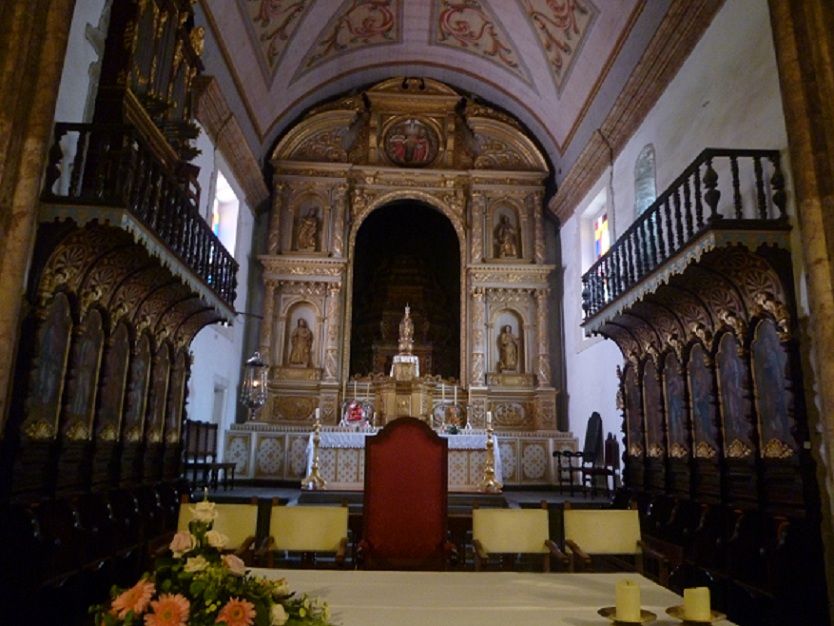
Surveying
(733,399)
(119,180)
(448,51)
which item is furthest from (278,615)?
(448,51)

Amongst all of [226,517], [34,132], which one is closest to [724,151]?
[226,517]

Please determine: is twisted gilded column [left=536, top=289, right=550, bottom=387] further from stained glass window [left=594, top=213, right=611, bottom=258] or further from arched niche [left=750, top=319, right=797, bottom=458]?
arched niche [left=750, top=319, right=797, bottom=458]

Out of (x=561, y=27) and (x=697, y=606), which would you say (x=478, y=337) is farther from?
(x=697, y=606)

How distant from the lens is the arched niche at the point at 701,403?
20.6ft

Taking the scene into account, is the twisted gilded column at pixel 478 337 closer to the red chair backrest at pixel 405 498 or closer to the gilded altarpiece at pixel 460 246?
the gilded altarpiece at pixel 460 246

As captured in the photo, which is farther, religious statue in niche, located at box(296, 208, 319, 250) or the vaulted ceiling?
religious statue in niche, located at box(296, 208, 319, 250)

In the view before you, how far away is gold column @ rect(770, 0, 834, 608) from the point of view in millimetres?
4699

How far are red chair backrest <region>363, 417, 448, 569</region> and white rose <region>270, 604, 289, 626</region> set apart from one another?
8.91 feet

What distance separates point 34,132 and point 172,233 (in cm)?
163

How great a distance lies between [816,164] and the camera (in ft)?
16.3

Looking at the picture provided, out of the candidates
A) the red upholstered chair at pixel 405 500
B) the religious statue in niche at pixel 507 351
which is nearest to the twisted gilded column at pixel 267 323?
the religious statue in niche at pixel 507 351

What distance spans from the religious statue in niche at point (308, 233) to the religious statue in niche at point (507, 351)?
461 centimetres

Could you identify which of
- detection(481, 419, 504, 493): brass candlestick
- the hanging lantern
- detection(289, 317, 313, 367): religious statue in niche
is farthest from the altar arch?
detection(481, 419, 504, 493): brass candlestick

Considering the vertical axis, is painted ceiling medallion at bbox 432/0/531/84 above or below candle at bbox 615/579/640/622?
above
